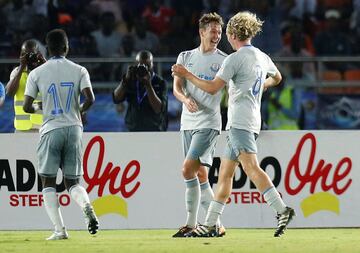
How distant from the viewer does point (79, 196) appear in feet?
40.3

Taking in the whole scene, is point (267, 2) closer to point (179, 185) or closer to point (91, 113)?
point (91, 113)

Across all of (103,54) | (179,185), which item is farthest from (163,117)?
(103,54)

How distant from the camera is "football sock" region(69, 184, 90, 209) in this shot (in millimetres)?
12203

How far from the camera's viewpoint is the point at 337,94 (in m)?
19.3

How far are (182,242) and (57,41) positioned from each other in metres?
2.32

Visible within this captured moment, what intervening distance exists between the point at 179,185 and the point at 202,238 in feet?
8.59

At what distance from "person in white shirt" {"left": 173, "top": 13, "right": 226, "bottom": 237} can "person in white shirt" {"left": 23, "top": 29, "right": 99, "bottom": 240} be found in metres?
1.06

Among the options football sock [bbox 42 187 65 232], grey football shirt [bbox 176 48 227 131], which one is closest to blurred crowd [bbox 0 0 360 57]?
grey football shirt [bbox 176 48 227 131]

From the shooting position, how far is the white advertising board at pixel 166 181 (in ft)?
49.1

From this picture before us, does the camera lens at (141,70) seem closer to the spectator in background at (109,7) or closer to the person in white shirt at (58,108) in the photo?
the person in white shirt at (58,108)

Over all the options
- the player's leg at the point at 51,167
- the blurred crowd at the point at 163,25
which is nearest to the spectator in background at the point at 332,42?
the blurred crowd at the point at 163,25

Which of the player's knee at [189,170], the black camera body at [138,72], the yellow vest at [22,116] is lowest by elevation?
the player's knee at [189,170]

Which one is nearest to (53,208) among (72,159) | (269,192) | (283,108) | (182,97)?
(72,159)

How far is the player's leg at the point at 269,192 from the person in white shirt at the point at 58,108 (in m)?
1.61
